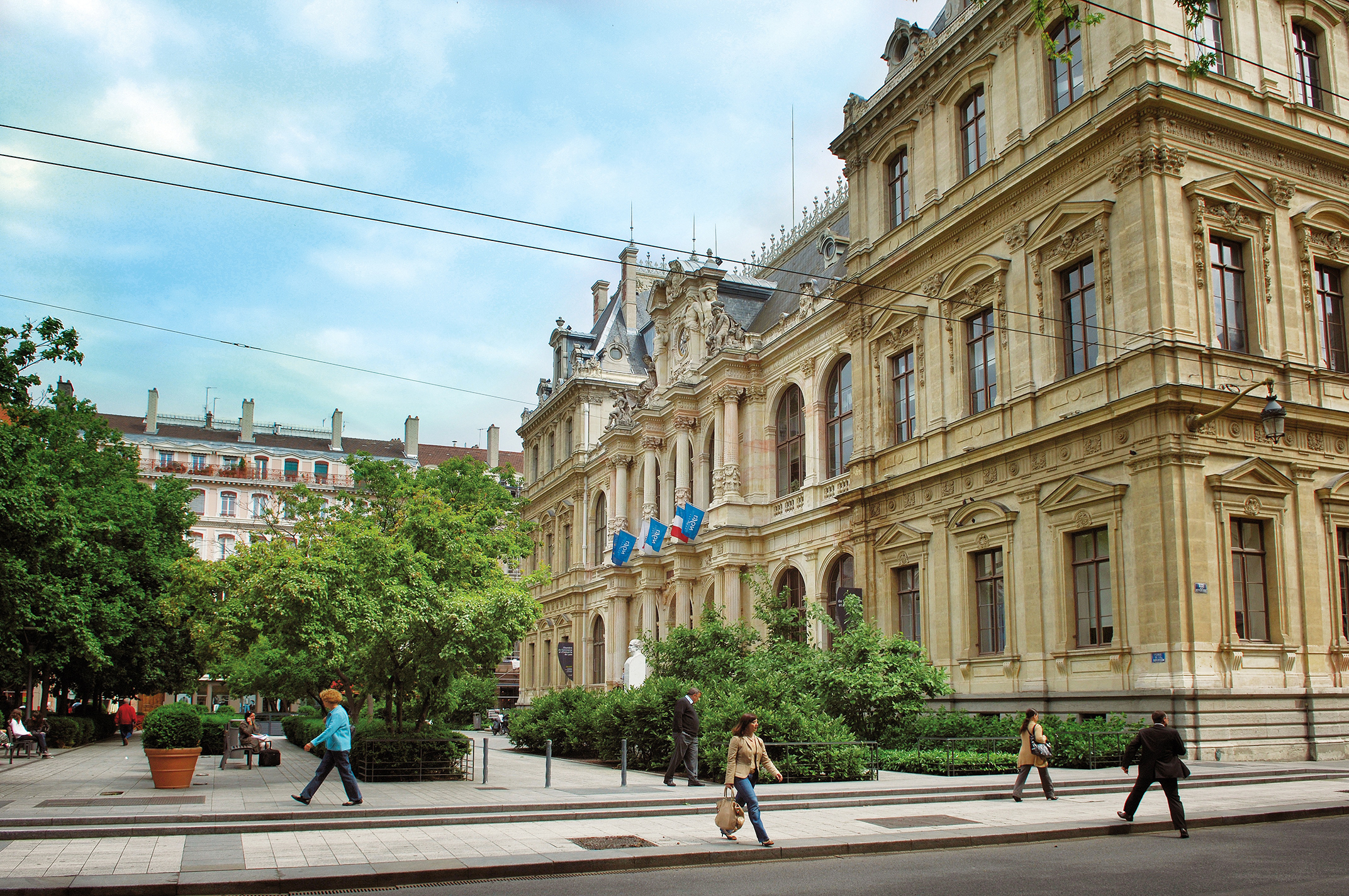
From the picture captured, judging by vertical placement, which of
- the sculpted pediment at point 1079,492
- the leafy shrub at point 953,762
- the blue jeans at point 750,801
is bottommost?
the leafy shrub at point 953,762

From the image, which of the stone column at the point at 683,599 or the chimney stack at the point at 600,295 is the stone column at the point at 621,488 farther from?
the chimney stack at the point at 600,295

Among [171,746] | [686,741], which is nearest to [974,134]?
[686,741]

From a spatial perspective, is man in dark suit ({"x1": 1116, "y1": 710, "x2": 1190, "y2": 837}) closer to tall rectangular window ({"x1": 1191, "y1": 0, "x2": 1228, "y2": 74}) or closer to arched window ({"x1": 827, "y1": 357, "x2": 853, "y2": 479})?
tall rectangular window ({"x1": 1191, "y1": 0, "x2": 1228, "y2": 74})

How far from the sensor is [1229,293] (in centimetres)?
2362

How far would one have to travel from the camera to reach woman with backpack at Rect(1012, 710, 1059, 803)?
55.3 feet

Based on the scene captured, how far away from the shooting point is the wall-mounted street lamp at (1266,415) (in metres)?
20.5

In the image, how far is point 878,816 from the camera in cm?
1562

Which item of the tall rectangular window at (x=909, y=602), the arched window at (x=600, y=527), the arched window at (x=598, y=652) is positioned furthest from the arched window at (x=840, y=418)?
the arched window at (x=598, y=652)

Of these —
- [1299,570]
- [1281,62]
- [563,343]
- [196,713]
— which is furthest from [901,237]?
[563,343]

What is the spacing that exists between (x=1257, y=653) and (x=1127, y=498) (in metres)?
3.80

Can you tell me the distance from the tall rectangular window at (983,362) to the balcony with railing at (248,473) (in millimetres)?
58900

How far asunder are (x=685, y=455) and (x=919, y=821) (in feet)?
98.8

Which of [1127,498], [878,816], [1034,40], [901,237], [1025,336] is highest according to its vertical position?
[1034,40]

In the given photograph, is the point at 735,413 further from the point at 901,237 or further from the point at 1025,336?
the point at 1025,336
